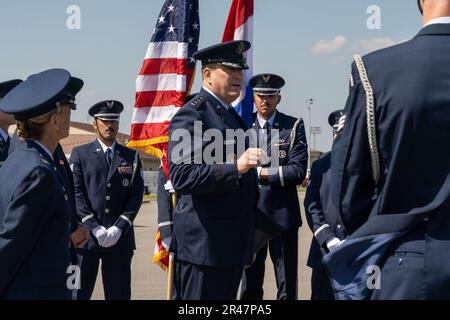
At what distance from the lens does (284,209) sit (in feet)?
18.7

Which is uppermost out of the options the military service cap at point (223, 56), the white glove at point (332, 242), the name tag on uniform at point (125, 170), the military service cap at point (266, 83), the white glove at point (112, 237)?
the military service cap at point (223, 56)

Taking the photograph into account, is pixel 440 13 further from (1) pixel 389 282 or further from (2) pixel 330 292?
(2) pixel 330 292

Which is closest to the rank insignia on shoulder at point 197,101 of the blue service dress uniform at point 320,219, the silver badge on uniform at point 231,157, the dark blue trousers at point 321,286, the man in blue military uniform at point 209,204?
the man in blue military uniform at point 209,204

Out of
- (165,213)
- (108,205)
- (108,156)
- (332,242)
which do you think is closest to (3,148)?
(108,156)

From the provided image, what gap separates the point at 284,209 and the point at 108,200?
1.57m

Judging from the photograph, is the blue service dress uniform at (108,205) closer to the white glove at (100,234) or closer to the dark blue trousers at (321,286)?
the white glove at (100,234)

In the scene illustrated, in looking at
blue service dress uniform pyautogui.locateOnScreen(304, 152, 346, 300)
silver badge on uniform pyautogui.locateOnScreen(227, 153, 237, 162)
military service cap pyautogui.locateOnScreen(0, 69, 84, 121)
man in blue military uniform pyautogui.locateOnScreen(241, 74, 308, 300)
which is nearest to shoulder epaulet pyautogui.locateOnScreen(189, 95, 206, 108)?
silver badge on uniform pyautogui.locateOnScreen(227, 153, 237, 162)

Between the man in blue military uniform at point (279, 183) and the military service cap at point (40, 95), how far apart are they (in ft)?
8.89

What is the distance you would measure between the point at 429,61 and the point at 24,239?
1819 millimetres

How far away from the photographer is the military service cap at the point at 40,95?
120 inches

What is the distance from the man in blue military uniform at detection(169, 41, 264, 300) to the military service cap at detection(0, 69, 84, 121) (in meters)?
0.71

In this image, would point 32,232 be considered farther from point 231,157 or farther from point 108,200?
point 108,200
